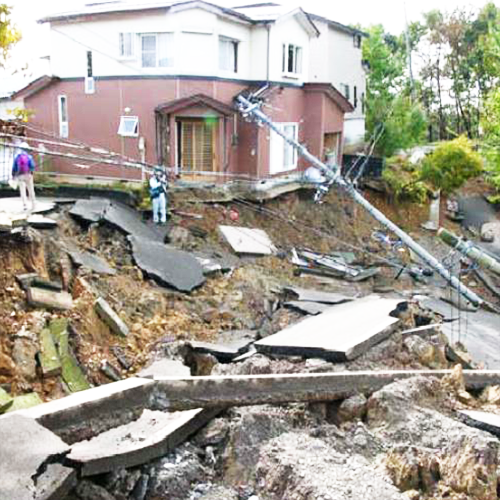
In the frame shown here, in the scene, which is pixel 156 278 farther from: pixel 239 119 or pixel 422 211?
pixel 422 211

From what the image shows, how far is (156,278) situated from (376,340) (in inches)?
317

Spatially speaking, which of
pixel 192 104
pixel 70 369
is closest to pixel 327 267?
pixel 192 104

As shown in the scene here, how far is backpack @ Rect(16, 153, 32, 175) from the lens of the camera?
14594 millimetres

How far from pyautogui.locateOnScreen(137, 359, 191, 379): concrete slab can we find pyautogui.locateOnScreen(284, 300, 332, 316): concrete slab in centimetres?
426

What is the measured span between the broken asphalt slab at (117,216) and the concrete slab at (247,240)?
7.25ft

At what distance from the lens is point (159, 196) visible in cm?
1925

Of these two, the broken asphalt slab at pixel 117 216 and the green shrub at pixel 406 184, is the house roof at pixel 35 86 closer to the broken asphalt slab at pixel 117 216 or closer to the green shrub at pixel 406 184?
the broken asphalt slab at pixel 117 216

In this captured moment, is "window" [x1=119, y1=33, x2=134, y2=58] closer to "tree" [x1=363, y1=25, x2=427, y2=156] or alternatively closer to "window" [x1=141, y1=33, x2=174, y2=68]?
"window" [x1=141, y1=33, x2=174, y2=68]

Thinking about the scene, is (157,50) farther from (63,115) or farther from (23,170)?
(23,170)

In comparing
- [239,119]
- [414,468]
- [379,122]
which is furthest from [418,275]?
[414,468]

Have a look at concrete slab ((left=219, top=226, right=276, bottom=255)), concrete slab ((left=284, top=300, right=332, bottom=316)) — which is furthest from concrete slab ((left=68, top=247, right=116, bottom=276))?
concrete slab ((left=219, top=226, right=276, bottom=255))

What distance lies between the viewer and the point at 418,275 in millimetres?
23062

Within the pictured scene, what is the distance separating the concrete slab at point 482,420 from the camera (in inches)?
240

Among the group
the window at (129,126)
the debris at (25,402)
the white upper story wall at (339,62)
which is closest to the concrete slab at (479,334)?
the debris at (25,402)
